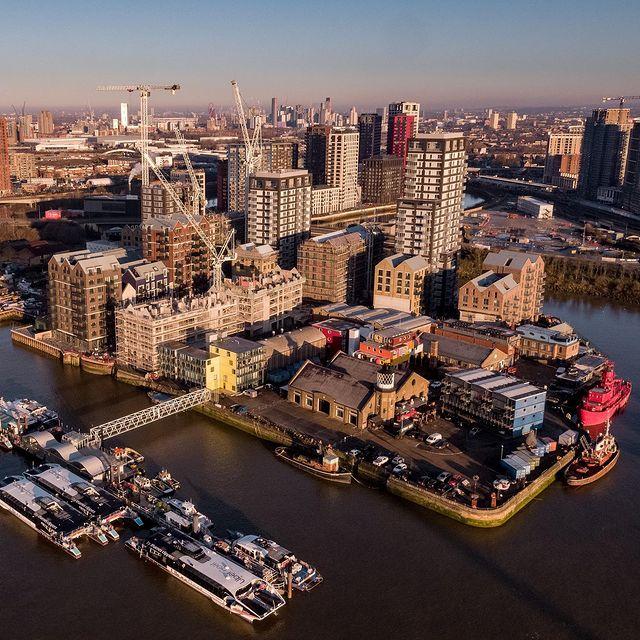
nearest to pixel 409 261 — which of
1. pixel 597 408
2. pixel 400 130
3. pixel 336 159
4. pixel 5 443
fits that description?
pixel 597 408

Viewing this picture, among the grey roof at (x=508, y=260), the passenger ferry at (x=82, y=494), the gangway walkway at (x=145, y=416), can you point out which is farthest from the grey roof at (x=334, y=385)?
the grey roof at (x=508, y=260)

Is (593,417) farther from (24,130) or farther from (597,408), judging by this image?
(24,130)

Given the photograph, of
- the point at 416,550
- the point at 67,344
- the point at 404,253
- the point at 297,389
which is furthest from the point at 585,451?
the point at 67,344

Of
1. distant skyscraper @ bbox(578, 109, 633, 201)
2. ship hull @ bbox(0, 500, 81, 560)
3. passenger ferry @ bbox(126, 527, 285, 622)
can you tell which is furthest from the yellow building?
distant skyscraper @ bbox(578, 109, 633, 201)

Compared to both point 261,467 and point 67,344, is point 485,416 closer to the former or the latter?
point 261,467

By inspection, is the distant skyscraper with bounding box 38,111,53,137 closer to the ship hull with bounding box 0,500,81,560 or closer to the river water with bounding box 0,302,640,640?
the river water with bounding box 0,302,640,640
